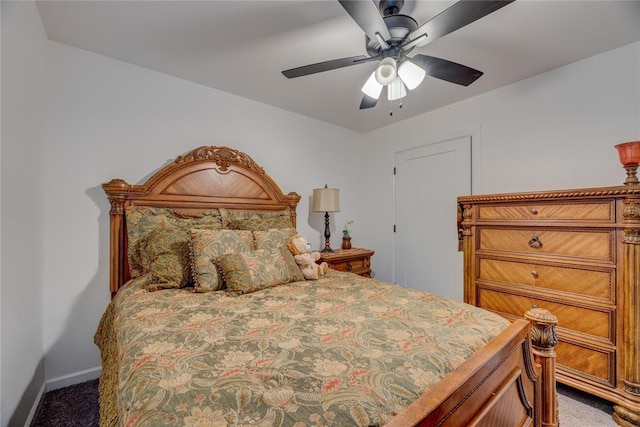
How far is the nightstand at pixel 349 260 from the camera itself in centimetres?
300

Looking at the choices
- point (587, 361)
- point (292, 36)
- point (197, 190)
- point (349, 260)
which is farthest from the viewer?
point (349, 260)

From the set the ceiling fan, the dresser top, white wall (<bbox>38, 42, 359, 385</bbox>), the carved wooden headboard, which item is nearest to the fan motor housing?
the ceiling fan

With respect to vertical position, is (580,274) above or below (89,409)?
above

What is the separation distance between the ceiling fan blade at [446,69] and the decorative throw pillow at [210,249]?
1.61 m

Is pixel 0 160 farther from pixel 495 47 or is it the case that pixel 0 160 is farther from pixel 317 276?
pixel 495 47

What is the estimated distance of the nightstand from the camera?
2998mm

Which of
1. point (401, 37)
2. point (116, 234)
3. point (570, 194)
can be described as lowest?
point (116, 234)

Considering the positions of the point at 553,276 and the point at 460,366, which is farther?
the point at 553,276

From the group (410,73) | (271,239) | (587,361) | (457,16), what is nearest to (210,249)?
(271,239)

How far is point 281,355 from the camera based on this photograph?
3.12ft

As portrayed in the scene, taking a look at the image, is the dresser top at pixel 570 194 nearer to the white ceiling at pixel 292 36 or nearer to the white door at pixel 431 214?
the white door at pixel 431 214

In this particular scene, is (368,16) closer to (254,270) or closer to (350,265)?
(254,270)

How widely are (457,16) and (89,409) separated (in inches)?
119

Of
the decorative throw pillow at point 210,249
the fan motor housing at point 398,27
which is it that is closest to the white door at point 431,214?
the fan motor housing at point 398,27
